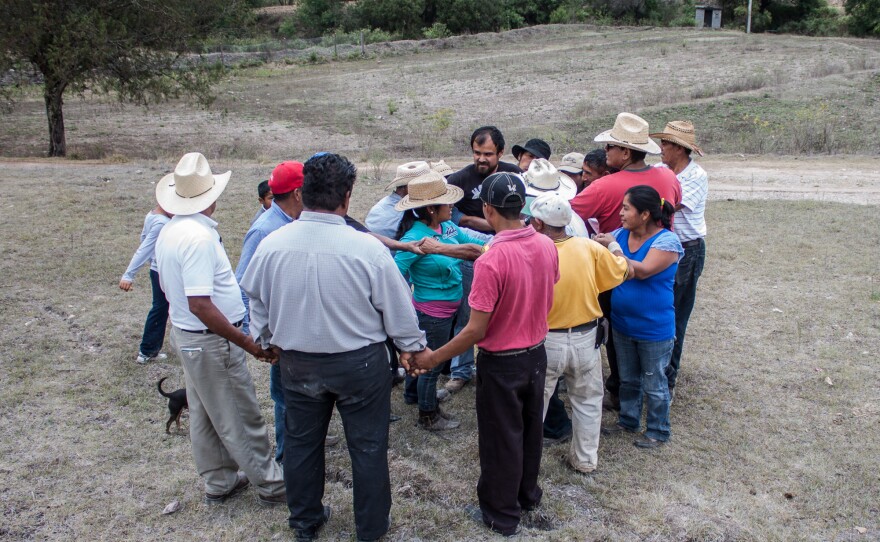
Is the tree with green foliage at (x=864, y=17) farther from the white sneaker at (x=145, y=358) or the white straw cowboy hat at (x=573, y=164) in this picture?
the white sneaker at (x=145, y=358)

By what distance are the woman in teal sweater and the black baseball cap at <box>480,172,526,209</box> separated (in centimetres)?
92

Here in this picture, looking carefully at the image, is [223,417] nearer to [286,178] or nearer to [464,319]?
[286,178]

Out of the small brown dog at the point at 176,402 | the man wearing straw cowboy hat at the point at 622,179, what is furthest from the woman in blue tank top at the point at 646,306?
the small brown dog at the point at 176,402

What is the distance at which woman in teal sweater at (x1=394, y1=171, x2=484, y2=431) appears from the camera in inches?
182

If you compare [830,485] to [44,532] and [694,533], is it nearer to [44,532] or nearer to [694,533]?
[694,533]

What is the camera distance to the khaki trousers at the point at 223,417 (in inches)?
152

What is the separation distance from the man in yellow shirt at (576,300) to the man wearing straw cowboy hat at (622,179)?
0.73 meters

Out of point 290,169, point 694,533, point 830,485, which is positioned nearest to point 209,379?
point 290,169

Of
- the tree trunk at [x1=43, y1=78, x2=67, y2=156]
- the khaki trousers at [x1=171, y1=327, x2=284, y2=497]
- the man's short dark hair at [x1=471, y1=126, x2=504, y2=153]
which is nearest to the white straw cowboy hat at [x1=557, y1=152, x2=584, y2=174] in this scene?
the man's short dark hair at [x1=471, y1=126, x2=504, y2=153]

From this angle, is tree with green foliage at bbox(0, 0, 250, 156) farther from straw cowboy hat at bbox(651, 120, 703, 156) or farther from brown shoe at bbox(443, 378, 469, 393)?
straw cowboy hat at bbox(651, 120, 703, 156)

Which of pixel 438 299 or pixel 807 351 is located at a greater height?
pixel 438 299

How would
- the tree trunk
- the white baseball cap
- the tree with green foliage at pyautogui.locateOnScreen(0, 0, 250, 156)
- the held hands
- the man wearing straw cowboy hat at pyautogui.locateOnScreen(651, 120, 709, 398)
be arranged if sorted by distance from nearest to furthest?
the white baseball cap
the held hands
the man wearing straw cowboy hat at pyautogui.locateOnScreen(651, 120, 709, 398)
the tree with green foliage at pyautogui.locateOnScreen(0, 0, 250, 156)
the tree trunk

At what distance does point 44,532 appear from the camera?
3.97 m

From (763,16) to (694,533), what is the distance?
2022 inches
